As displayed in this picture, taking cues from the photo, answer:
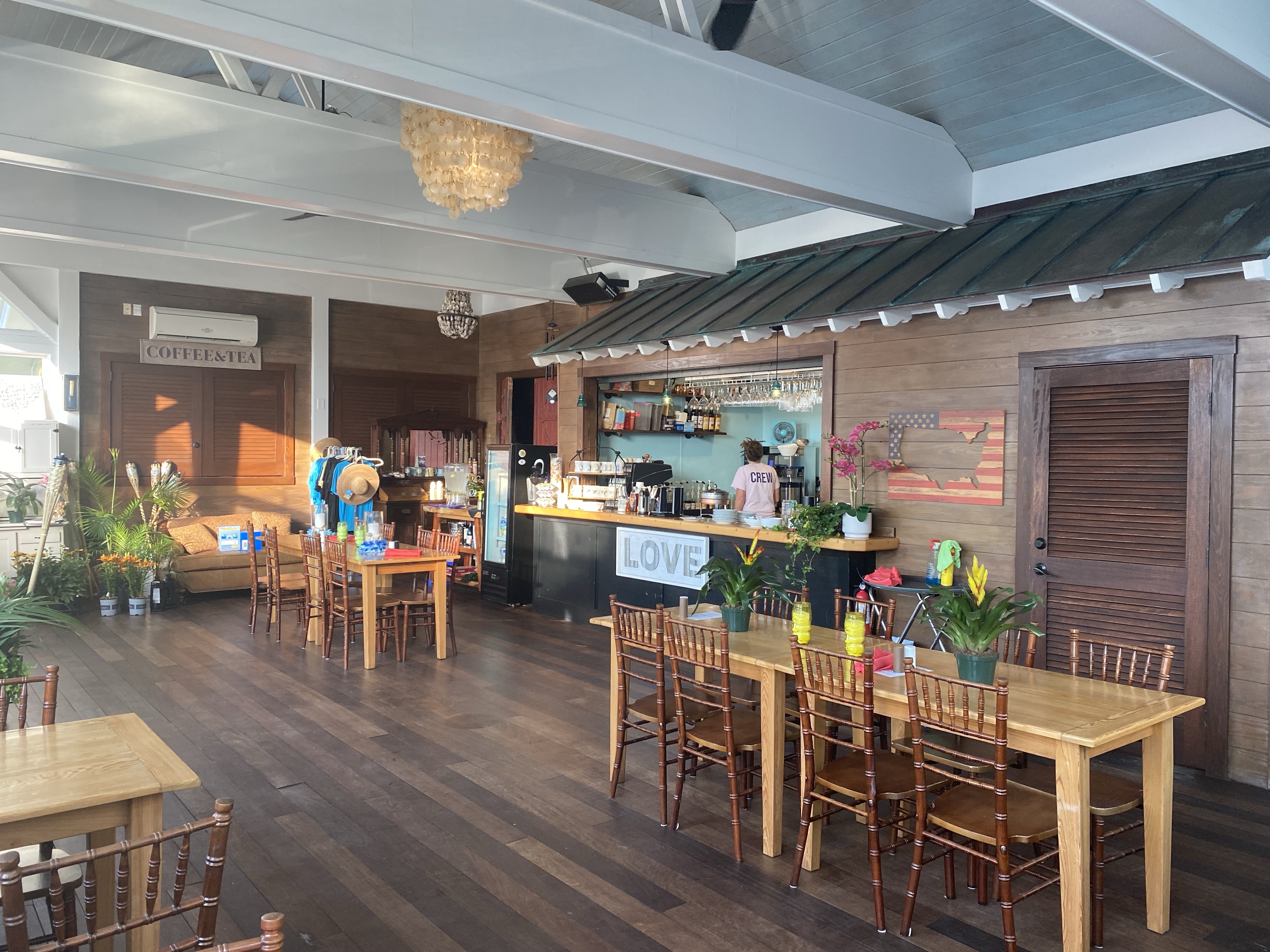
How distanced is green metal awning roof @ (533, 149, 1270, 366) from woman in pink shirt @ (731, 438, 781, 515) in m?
1.16

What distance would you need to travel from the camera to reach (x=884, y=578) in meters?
6.67

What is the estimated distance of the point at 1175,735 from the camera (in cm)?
555

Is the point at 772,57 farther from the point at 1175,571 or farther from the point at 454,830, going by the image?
the point at 454,830

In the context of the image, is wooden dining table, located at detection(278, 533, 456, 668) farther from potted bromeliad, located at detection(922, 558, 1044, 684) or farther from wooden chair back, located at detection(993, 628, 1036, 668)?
potted bromeliad, located at detection(922, 558, 1044, 684)

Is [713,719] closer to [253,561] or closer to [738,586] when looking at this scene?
[738,586]

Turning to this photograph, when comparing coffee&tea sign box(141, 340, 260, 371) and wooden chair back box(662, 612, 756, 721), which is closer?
wooden chair back box(662, 612, 756, 721)

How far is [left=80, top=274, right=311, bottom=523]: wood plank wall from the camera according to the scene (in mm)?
10508

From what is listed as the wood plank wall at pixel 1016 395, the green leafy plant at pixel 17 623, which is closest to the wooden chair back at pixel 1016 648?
the wood plank wall at pixel 1016 395

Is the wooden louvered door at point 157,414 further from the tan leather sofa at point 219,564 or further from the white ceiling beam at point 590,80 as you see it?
the white ceiling beam at point 590,80

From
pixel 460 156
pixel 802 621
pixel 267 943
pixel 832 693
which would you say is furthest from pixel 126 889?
pixel 460 156

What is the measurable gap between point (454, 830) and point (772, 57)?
4863 mm

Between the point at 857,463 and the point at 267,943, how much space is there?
615 cm

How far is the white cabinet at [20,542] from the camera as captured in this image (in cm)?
955

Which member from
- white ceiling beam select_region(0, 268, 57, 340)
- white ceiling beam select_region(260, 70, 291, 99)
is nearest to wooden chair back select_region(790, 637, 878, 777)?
white ceiling beam select_region(260, 70, 291, 99)
